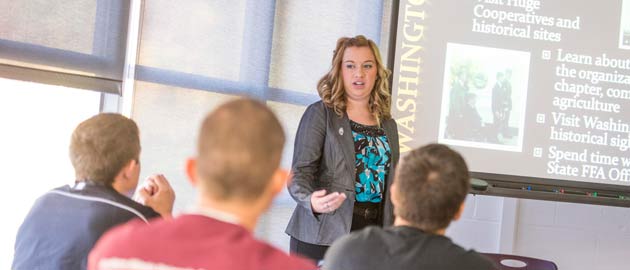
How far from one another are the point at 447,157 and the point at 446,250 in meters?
0.25

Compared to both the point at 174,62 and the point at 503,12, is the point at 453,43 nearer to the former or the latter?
the point at 503,12

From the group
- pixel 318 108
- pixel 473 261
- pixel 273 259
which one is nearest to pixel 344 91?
pixel 318 108

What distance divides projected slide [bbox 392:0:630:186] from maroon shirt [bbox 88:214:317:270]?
232 cm

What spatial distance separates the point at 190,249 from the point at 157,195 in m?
0.90

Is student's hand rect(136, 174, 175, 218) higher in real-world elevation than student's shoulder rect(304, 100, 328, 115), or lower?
lower

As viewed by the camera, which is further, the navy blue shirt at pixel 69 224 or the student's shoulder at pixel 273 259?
the navy blue shirt at pixel 69 224

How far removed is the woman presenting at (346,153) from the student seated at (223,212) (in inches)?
62.4

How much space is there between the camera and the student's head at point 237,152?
1.00 m

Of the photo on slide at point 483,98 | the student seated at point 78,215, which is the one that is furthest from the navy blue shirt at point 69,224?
the photo on slide at point 483,98

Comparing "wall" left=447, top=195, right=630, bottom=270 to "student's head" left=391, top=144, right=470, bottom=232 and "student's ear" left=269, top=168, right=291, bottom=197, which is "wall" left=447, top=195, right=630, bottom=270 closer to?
"student's head" left=391, top=144, right=470, bottom=232

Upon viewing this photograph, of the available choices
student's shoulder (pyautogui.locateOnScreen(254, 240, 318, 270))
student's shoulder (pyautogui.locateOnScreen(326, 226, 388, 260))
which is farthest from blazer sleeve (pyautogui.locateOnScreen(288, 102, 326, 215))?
student's shoulder (pyautogui.locateOnScreen(254, 240, 318, 270))

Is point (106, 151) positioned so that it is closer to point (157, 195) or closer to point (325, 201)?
point (157, 195)

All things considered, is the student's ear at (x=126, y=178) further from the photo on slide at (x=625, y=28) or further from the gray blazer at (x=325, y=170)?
the photo on slide at (x=625, y=28)

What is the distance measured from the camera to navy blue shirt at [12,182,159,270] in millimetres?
1501
